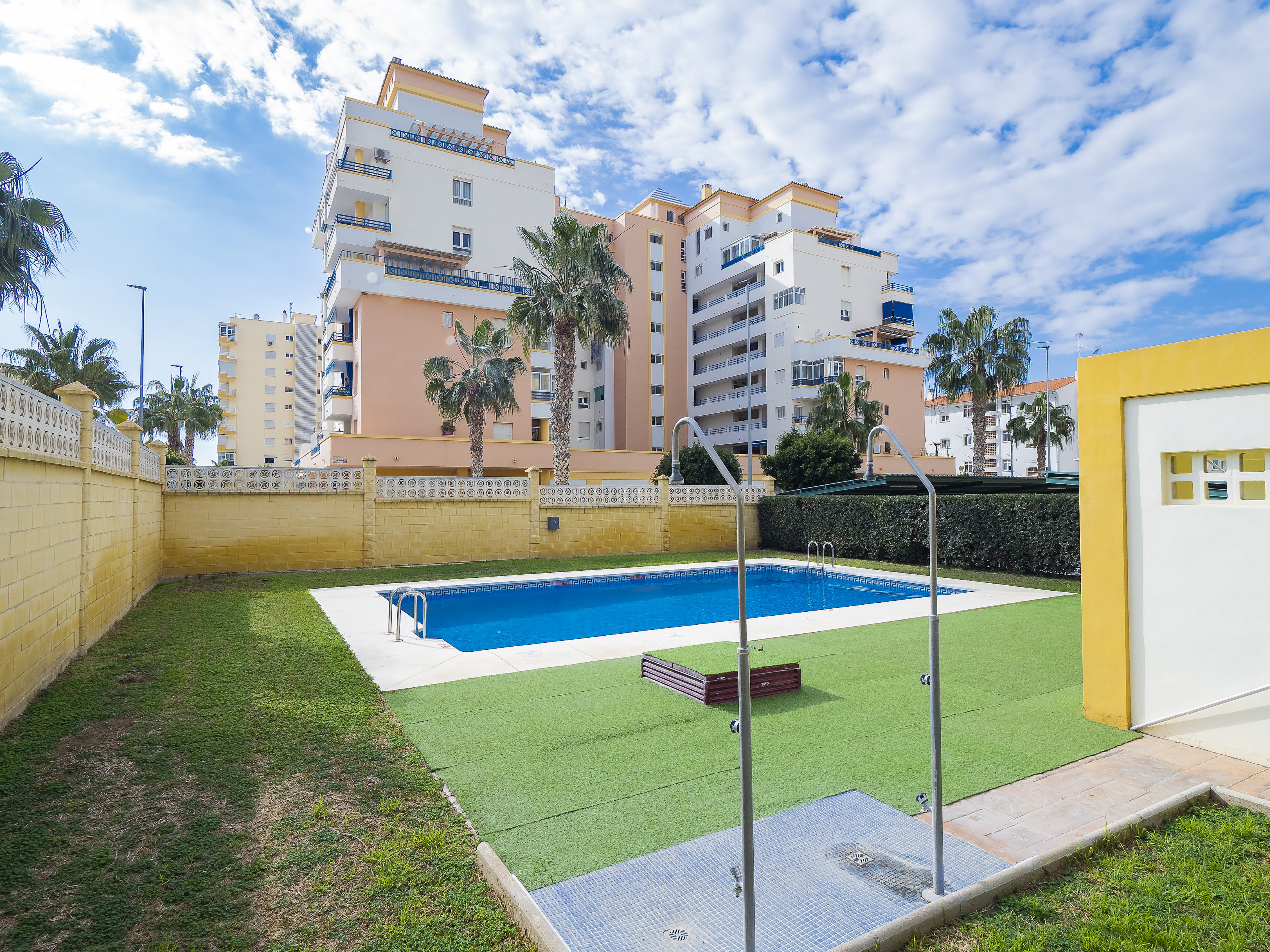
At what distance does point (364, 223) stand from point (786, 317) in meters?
26.3

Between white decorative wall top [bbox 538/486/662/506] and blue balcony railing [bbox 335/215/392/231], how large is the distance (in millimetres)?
20191

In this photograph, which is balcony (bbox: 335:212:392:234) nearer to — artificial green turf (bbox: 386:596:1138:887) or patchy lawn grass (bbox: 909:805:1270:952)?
artificial green turf (bbox: 386:596:1138:887)

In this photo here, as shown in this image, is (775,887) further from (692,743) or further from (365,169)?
(365,169)

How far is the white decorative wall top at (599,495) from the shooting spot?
20.5m

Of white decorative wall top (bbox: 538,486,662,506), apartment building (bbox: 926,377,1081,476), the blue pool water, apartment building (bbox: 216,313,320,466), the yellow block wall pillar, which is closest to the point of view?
the blue pool water

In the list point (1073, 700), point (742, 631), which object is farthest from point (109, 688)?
point (1073, 700)

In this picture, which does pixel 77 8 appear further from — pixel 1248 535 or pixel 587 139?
pixel 1248 535

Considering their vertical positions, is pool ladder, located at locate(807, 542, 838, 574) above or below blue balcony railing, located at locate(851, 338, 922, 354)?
below

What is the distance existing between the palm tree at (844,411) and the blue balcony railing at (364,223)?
80.0 feet

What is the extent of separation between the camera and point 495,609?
45.1 feet

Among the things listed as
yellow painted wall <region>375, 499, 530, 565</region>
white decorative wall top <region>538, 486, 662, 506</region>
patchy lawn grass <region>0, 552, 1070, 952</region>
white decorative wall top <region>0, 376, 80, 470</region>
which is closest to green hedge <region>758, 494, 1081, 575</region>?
white decorative wall top <region>538, 486, 662, 506</region>

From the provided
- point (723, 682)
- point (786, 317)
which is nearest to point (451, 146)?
point (786, 317)

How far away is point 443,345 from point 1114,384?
3167cm

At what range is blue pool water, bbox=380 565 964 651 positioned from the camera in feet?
38.6
